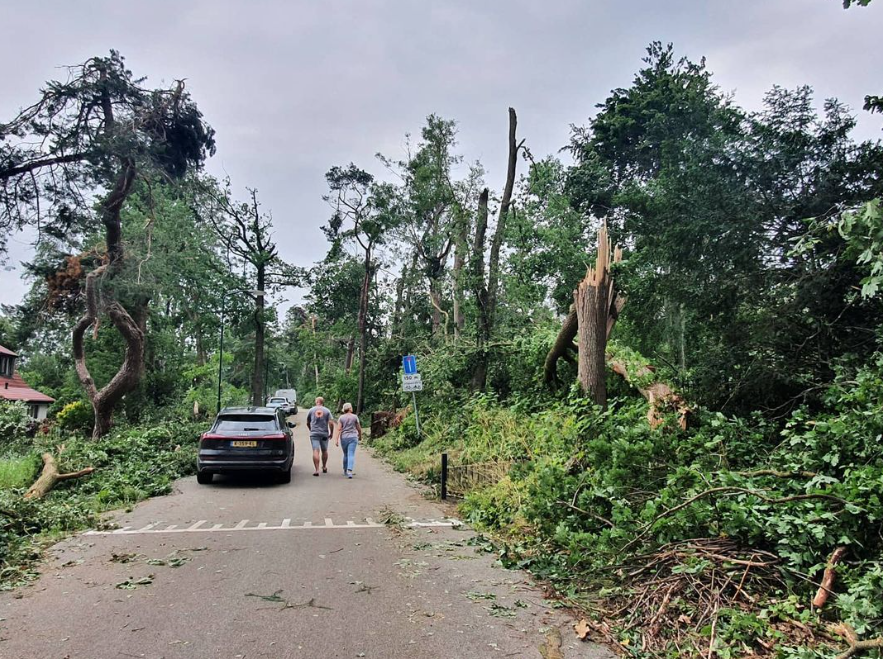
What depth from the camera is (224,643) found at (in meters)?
3.89

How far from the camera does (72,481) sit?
11000 mm

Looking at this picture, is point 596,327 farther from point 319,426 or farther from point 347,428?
point 319,426

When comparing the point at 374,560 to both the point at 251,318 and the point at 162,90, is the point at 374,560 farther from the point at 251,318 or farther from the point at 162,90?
the point at 251,318

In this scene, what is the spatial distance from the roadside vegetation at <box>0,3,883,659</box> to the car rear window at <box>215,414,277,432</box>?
161 cm

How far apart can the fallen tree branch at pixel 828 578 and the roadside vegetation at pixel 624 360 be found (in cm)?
2

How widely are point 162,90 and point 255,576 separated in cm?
1635

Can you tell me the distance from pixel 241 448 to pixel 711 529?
29.4 ft

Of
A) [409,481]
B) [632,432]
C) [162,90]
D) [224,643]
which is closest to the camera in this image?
[224,643]

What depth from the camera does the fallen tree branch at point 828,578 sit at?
361 centimetres

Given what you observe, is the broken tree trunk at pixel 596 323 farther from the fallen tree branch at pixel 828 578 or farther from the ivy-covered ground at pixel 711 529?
the fallen tree branch at pixel 828 578

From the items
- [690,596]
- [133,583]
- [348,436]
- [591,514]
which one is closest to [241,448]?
[348,436]

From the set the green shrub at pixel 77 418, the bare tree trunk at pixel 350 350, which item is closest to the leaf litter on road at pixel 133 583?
the green shrub at pixel 77 418

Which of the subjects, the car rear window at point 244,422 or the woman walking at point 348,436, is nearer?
the car rear window at point 244,422

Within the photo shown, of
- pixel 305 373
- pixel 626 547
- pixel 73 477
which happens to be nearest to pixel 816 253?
pixel 626 547
